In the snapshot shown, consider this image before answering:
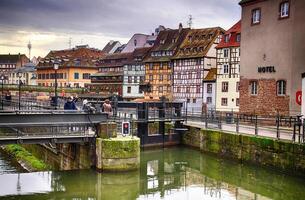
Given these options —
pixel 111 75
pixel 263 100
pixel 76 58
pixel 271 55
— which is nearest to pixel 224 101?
pixel 263 100

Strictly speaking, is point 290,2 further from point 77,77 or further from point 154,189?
point 77,77

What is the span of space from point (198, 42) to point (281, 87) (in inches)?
1075

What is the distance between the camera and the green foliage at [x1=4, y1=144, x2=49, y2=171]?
79.1ft

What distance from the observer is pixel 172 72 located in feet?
190

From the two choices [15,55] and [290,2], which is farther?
[15,55]

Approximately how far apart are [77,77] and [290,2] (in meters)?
64.0

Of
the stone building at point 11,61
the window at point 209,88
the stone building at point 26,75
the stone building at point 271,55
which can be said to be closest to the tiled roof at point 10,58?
the stone building at point 11,61

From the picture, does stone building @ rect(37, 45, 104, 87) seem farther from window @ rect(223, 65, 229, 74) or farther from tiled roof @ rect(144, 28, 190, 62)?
window @ rect(223, 65, 229, 74)

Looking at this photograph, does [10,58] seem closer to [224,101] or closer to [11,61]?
[11,61]

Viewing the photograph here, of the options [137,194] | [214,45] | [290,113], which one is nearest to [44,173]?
[137,194]

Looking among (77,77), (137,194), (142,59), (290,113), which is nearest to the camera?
(137,194)

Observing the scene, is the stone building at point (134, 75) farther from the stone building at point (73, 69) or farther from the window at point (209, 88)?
the stone building at point (73, 69)

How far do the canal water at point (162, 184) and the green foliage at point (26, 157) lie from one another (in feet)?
10.9

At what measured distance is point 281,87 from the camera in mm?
28547
